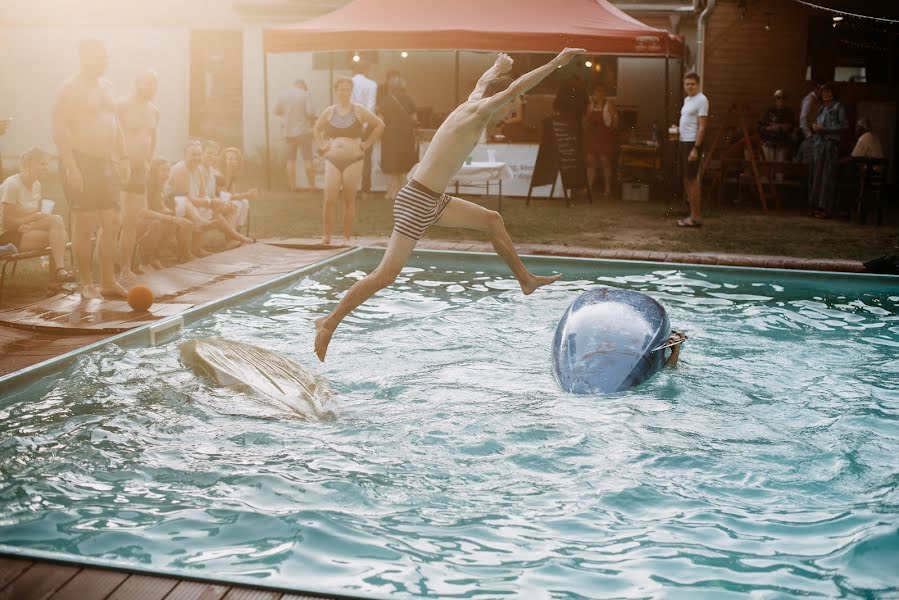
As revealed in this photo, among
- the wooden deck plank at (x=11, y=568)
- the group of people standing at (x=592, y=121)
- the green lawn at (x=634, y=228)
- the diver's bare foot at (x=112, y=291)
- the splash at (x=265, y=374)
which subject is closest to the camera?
the wooden deck plank at (x=11, y=568)

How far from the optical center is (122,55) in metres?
19.6

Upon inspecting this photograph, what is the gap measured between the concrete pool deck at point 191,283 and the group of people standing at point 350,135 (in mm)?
667

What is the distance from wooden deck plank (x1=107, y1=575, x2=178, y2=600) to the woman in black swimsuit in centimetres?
728

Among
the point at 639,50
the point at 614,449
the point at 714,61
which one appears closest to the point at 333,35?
the point at 639,50

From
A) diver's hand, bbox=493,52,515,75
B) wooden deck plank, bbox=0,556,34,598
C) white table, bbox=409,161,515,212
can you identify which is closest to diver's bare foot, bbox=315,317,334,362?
diver's hand, bbox=493,52,515,75

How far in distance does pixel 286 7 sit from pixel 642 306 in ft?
46.1

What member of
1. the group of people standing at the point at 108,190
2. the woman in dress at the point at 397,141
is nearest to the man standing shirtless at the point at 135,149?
the group of people standing at the point at 108,190

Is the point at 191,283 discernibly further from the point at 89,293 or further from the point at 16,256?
the point at 16,256

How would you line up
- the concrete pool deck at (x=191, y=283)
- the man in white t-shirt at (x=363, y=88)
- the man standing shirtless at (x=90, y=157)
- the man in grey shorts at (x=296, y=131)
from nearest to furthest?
the concrete pool deck at (x=191, y=283)
the man standing shirtless at (x=90, y=157)
the man in white t-shirt at (x=363, y=88)
the man in grey shorts at (x=296, y=131)

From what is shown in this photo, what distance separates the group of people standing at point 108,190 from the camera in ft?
24.1

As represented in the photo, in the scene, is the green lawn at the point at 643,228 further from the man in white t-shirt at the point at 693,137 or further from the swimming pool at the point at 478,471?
the swimming pool at the point at 478,471

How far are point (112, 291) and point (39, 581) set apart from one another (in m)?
4.69

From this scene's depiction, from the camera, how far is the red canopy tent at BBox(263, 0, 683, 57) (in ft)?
41.5

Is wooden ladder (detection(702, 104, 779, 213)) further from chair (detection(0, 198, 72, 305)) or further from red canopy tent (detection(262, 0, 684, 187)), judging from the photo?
chair (detection(0, 198, 72, 305))
